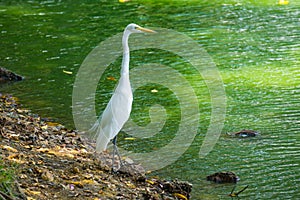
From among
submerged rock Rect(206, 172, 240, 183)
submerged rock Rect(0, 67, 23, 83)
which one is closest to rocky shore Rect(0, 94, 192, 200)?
submerged rock Rect(206, 172, 240, 183)

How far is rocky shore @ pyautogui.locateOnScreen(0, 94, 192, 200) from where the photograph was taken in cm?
580

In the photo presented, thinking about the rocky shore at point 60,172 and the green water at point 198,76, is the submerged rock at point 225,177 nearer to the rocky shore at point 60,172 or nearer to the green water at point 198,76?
the green water at point 198,76

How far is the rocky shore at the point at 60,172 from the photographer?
19.0 feet

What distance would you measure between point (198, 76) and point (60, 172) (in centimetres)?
508

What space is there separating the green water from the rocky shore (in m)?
0.55

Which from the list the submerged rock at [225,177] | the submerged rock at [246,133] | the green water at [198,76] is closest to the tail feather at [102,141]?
the green water at [198,76]

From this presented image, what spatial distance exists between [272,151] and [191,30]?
257 inches

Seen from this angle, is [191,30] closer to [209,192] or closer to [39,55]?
[39,55]

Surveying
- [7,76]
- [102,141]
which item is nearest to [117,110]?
[102,141]

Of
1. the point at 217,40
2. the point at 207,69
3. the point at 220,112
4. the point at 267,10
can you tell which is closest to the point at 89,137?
the point at 220,112

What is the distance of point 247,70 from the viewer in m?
11.2

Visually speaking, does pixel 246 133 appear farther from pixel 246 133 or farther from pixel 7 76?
pixel 7 76

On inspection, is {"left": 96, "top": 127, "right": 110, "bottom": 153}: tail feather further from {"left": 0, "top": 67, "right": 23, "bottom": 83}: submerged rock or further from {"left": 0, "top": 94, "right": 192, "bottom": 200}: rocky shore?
{"left": 0, "top": 67, "right": 23, "bottom": 83}: submerged rock

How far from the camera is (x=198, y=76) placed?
1098cm
